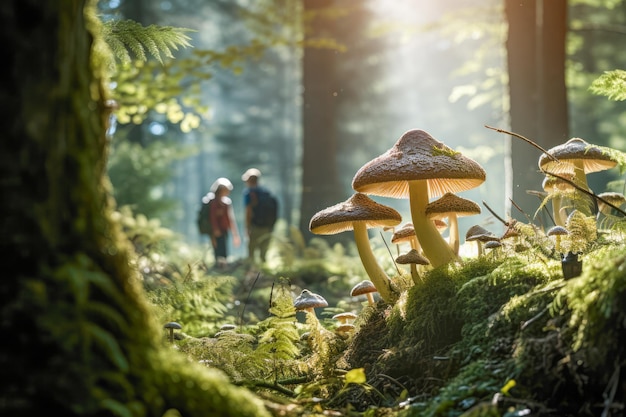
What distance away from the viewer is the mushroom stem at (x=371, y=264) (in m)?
4.64

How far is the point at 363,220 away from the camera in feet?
14.4

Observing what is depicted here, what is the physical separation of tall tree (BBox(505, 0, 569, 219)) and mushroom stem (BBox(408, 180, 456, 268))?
14.6 feet

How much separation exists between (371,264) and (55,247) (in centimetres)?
317

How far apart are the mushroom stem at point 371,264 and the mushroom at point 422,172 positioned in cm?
36

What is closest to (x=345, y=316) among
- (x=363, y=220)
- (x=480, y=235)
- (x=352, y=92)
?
(x=363, y=220)

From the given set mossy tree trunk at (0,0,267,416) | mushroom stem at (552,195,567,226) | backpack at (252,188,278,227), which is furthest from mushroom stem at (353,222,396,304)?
backpack at (252,188,278,227)

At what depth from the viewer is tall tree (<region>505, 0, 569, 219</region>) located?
27.1ft

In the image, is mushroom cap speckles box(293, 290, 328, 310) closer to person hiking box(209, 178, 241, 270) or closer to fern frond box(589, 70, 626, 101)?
fern frond box(589, 70, 626, 101)

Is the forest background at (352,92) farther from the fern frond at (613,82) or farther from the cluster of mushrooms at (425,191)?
the cluster of mushrooms at (425,191)

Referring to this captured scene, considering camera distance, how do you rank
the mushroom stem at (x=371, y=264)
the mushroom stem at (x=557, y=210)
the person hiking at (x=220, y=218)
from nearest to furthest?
the mushroom stem at (x=371, y=264) → the mushroom stem at (x=557, y=210) → the person hiking at (x=220, y=218)

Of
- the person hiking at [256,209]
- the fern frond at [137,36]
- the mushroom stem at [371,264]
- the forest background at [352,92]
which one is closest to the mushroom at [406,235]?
the mushroom stem at [371,264]

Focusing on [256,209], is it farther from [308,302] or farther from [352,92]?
[352,92]

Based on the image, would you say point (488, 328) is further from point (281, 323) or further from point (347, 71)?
point (347, 71)

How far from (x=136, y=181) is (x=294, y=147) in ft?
126
